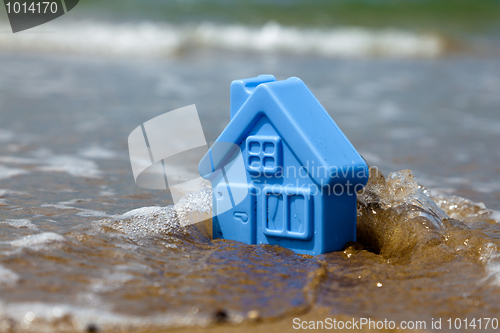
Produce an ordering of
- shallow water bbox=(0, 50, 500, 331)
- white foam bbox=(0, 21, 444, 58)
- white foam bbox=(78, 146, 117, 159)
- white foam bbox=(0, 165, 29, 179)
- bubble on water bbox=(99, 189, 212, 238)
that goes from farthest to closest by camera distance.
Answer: white foam bbox=(0, 21, 444, 58), white foam bbox=(78, 146, 117, 159), white foam bbox=(0, 165, 29, 179), bubble on water bbox=(99, 189, 212, 238), shallow water bbox=(0, 50, 500, 331)

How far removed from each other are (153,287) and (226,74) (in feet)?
25.0

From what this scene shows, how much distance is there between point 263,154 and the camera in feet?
6.36

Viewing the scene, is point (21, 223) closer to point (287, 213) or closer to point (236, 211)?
point (236, 211)

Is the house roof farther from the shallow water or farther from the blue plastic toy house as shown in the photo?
the shallow water

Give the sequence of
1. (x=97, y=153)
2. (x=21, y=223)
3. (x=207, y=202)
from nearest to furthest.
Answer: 1. (x=21, y=223)
2. (x=207, y=202)
3. (x=97, y=153)

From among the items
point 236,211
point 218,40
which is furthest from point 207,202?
point 218,40

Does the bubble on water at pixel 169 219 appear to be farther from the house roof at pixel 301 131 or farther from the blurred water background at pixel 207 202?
the house roof at pixel 301 131

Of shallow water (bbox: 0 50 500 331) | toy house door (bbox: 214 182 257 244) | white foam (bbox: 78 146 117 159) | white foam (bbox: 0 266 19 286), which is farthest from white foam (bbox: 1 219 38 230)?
white foam (bbox: 78 146 117 159)

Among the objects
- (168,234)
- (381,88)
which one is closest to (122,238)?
(168,234)

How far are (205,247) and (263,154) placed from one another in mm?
445

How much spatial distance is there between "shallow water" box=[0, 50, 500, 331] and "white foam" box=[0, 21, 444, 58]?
8530 millimetres

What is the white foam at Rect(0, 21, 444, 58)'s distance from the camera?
1301 cm

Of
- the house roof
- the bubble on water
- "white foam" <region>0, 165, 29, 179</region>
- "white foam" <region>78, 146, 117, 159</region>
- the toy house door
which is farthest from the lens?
"white foam" <region>78, 146, 117, 159</region>

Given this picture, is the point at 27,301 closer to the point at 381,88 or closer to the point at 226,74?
the point at 381,88
